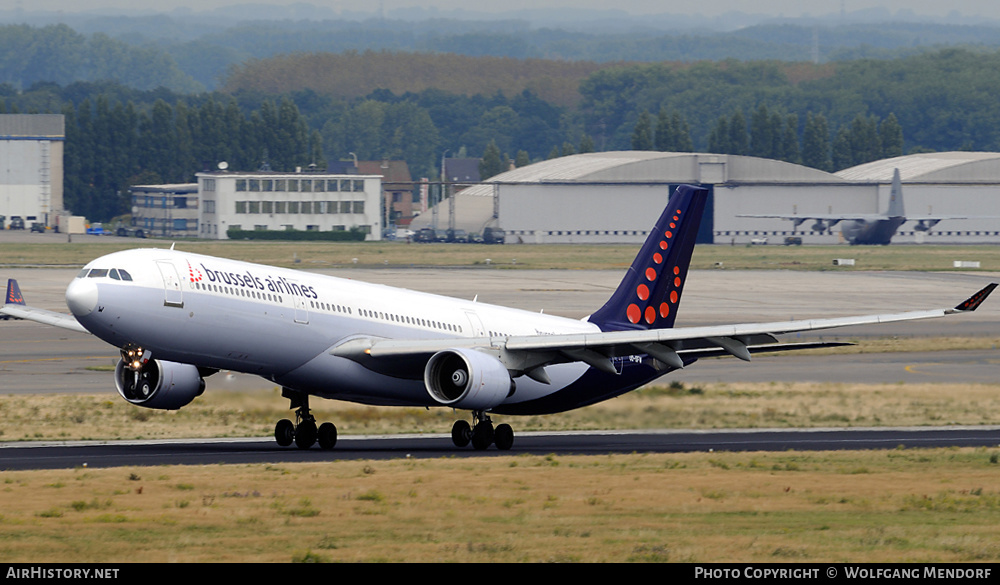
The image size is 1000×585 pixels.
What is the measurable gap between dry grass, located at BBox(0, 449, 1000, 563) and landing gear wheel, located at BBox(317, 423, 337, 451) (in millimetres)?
4656

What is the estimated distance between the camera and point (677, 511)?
3042 centimetres

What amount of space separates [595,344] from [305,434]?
978 centimetres

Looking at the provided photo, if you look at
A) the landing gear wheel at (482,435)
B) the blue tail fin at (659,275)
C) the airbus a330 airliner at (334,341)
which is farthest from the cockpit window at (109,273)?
the blue tail fin at (659,275)

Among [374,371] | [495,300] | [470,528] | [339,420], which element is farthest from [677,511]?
[495,300]

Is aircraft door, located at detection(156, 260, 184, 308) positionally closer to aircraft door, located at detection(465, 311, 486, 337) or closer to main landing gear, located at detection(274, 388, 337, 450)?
main landing gear, located at detection(274, 388, 337, 450)

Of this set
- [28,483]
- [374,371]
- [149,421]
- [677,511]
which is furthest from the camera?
[149,421]

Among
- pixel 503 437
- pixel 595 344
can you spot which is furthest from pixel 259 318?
pixel 595 344

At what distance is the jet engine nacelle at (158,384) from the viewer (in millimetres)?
41031

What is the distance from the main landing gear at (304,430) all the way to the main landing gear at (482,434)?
3944 millimetres

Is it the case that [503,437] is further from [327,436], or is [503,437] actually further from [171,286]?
[171,286]

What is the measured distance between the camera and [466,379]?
1599 inches

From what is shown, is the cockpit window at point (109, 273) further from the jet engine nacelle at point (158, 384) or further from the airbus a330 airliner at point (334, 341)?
the jet engine nacelle at point (158, 384)
